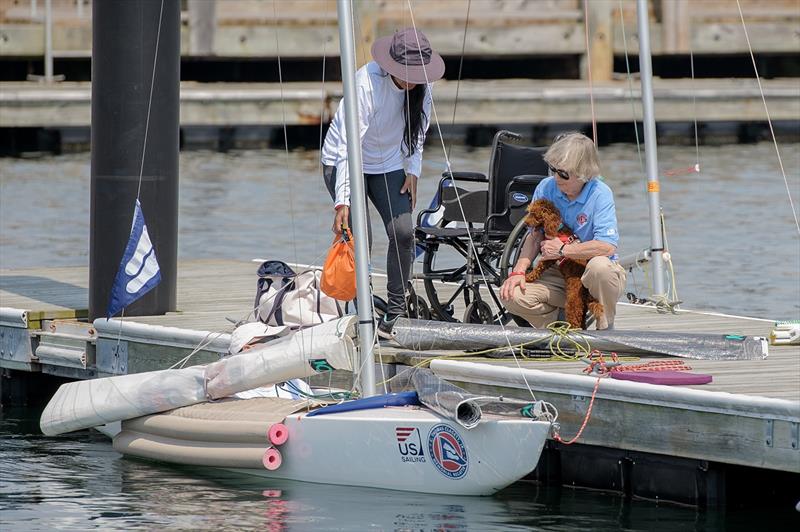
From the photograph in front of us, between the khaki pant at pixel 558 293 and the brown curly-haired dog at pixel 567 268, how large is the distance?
0.14ft

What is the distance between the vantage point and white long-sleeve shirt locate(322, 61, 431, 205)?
9.40 m

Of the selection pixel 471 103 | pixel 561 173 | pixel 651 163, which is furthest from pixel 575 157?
pixel 471 103

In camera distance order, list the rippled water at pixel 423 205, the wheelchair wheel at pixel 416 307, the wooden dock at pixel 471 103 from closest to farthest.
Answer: the wheelchair wheel at pixel 416 307 → the rippled water at pixel 423 205 → the wooden dock at pixel 471 103

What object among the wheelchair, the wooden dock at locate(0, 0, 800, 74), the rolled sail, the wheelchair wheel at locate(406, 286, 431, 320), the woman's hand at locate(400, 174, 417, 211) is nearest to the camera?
the rolled sail

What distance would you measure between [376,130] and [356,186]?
3.55ft

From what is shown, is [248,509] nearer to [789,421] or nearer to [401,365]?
[401,365]

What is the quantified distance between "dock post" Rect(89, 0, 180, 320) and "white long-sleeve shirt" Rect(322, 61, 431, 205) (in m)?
1.55

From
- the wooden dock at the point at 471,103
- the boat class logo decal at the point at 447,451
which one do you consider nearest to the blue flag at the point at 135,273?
the boat class logo decal at the point at 447,451

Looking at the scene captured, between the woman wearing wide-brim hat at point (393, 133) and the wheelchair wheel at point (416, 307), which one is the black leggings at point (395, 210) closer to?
the woman wearing wide-brim hat at point (393, 133)

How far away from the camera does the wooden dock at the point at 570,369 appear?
755 centimetres

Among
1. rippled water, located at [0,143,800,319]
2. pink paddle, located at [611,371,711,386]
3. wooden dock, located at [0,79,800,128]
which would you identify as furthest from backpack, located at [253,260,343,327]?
wooden dock, located at [0,79,800,128]

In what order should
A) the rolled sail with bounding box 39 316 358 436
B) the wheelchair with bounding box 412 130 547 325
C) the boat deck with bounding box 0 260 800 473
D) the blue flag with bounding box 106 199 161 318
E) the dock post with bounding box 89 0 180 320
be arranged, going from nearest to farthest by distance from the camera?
the boat deck with bounding box 0 260 800 473 < the rolled sail with bounding box 39 316 358 436 < the wheelchair with bounding box 412 130 547 325 < the blue flag with bounding box 106 199 161 318 < the dock post with bounding box 89 0 180 320

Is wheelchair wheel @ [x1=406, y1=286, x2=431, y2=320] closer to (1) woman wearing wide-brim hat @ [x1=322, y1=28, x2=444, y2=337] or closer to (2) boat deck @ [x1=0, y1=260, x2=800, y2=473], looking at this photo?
(1) woman wearing wide-brim hat @ [x1=322, y1=28, x2=444, y2=337]

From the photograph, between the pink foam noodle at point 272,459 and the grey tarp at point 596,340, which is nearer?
the pink foam noodle at point 272,459
